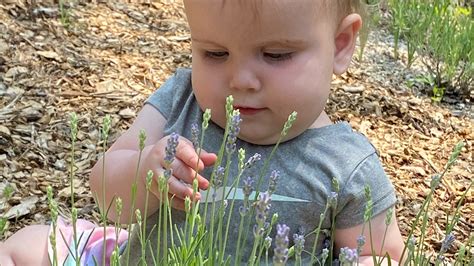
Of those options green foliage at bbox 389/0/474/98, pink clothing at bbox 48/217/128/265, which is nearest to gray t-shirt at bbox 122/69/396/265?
pink clothing at bbox 48/217/128/265

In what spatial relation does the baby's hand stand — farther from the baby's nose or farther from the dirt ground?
the dirt ground

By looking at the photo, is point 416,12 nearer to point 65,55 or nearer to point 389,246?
point 65,55

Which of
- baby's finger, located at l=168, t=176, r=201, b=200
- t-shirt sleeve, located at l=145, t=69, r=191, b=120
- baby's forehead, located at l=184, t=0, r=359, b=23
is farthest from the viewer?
t-shirt sleeve, located at l=145, t=69, r=191, b=120

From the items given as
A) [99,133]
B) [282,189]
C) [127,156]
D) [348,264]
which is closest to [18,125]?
[99,133]

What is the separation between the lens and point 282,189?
184 centimetres

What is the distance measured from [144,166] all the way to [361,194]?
49 centimetres

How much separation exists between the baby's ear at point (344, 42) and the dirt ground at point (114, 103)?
80 centimetres

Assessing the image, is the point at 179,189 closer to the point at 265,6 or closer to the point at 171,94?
the point at 265,6

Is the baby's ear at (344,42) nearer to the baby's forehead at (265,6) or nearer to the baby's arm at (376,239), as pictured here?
the baby's forehead at (265,6)

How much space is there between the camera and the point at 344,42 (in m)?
1.88

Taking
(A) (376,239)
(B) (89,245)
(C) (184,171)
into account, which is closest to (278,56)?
(C) (184,171)

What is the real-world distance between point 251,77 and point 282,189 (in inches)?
11.7

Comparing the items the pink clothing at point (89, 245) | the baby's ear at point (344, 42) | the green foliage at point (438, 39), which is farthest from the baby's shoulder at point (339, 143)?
the green foliage at point (438, 39)

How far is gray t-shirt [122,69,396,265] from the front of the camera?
183 cm
